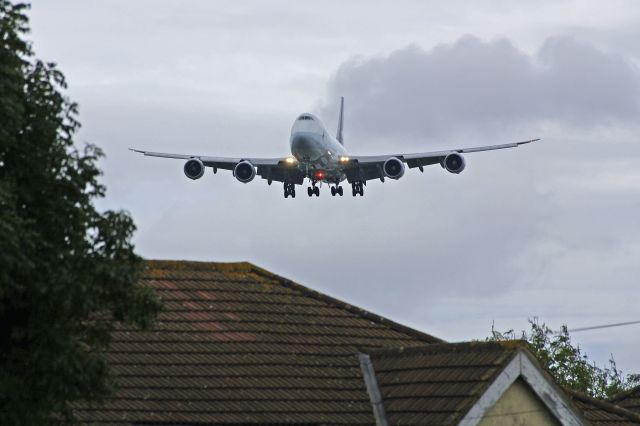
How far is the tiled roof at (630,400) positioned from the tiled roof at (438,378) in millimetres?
6504

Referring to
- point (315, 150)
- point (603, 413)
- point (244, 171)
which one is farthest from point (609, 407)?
point (315, 150)

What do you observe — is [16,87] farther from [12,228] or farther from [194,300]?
[194,300]

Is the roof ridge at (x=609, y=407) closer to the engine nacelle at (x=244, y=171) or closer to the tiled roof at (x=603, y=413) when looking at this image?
the tiled roof at (x=603, y=413)

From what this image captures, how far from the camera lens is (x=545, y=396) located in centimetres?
1542

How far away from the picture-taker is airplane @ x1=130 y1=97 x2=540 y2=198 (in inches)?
2566

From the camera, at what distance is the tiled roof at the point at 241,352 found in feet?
52.1

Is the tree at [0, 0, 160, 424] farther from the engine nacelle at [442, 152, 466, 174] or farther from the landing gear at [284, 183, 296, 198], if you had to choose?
the landing gear at [284, 183, 296, 198]

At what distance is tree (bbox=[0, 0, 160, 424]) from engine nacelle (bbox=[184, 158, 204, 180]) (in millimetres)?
51908

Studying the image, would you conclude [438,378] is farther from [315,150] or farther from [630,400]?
[315,150]

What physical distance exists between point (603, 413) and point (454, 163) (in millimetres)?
47183

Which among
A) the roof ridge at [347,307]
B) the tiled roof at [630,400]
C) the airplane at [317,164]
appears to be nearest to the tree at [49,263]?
the roof ridge at [347,307]

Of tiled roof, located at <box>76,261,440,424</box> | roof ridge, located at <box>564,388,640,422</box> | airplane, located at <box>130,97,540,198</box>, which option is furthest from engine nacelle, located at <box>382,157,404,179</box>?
roof ridge, located at <box>564,388,640,422</box>

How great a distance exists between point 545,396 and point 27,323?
19.3 ft

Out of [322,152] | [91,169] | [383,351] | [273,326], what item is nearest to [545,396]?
[383,351]
